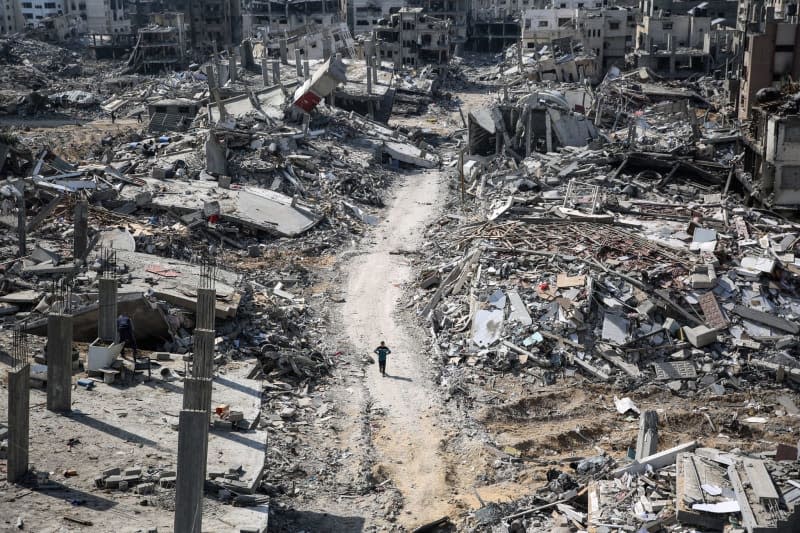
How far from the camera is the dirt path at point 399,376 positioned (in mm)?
16203

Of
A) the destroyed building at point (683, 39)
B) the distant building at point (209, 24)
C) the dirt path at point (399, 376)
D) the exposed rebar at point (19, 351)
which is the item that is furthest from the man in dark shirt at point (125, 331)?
the distant building at point (209, 24)

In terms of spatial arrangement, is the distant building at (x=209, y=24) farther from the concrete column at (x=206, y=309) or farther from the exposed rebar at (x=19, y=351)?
the concrete column at (x=206, y=309)

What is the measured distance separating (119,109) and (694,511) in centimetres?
4703

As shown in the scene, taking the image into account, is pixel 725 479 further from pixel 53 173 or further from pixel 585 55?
pixel 585 55

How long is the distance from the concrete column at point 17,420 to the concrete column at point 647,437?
27.0 feet

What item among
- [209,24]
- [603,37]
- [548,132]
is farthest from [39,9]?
[548,132]

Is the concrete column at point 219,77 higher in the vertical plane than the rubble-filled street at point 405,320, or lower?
higher

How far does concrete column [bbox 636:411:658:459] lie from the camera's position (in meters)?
15.6

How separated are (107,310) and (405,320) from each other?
7.21 meters

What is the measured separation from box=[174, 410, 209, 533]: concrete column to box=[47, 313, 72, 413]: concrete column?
3942 millimetres

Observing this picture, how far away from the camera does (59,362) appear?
1531 cm

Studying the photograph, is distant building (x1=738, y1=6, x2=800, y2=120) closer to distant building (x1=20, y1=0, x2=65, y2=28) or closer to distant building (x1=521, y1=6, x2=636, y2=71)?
distant building (x1=521, y1=6, x2=636, y2=71)

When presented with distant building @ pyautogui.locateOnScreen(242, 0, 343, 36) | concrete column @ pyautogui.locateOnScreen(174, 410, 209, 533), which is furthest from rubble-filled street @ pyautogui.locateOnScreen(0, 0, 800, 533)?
distant building @ pyautogui.locateOnScreen(242, 0, 343, 36)

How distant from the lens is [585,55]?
5997cm
